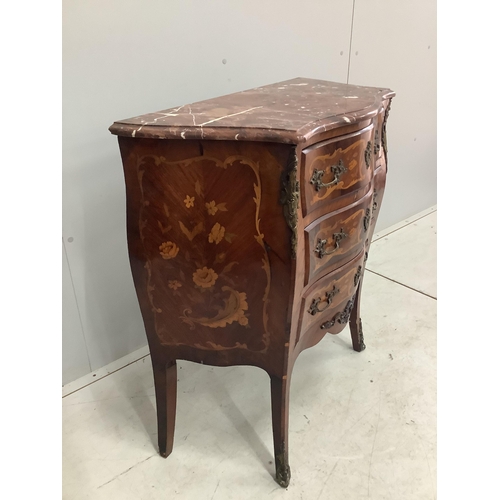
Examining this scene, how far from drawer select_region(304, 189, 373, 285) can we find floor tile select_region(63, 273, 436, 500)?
1.88 ft

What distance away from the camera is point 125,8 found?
129 centimetres

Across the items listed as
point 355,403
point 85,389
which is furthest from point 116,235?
point 355,403

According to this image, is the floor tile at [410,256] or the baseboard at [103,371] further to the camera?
the floor tile at [410,256]

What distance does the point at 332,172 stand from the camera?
39.8 inches

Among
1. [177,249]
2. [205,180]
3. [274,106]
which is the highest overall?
[274,106]

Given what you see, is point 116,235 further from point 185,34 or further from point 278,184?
point 278,184

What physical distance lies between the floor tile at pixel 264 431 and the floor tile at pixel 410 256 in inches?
18.0

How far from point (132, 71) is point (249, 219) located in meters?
0.70

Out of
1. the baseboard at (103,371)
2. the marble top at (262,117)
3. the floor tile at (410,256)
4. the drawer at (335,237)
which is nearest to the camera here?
the marble top at (262,117)

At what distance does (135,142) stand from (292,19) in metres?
1.03

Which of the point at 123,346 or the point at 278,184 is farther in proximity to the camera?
the point at 123,346

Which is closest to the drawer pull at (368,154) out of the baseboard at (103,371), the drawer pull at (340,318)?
the drawer pull at (340,318)

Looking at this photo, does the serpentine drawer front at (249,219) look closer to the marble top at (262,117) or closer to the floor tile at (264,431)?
the marble top at (262,117)

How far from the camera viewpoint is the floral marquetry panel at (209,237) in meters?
0.93
